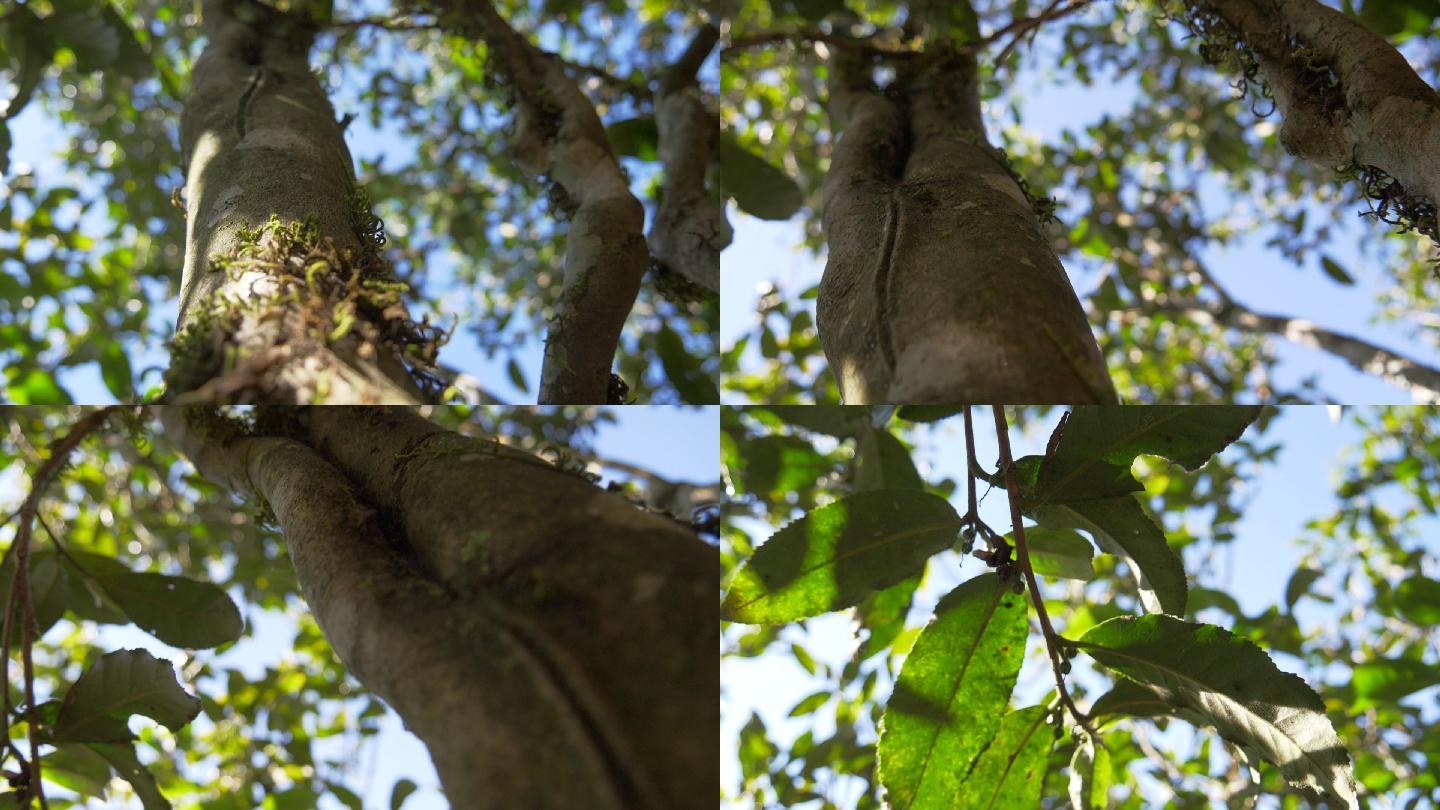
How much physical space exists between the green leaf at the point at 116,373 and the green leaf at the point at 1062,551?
2.37m

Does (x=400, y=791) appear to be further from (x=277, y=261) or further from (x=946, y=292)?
(x=946, y=292)

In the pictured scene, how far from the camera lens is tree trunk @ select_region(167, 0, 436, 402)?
102cm

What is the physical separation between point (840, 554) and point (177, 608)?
4.48 feet

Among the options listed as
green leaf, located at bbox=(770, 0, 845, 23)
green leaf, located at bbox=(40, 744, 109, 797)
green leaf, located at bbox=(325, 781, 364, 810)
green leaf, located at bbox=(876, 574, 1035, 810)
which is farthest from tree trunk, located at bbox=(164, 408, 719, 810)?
green leaf, located at bbox=(325, 781, 364, 810)

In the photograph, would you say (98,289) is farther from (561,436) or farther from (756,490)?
(756,490)

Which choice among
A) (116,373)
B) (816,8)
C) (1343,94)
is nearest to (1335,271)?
(816,8)

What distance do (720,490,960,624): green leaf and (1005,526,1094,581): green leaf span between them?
11.8 inches

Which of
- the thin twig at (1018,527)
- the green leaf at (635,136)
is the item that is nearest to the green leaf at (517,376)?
the green leaf at (635,136)

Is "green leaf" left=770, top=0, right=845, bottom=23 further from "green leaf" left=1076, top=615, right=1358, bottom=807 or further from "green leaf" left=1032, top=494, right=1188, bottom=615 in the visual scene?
"green leaf" left=1076, top=615, right=1358, bottom=807

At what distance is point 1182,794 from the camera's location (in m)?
3.03

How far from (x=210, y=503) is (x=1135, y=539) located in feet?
12.8

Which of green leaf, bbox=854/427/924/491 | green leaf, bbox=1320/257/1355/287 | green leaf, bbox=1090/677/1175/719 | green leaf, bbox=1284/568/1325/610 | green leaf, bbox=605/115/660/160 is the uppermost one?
green leaf, bbox=1320/257/1355/287

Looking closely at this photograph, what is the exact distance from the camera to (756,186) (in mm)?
2916

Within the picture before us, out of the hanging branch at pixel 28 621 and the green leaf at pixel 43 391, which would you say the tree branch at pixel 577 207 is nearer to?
the hanging branch at pixel 28 621
